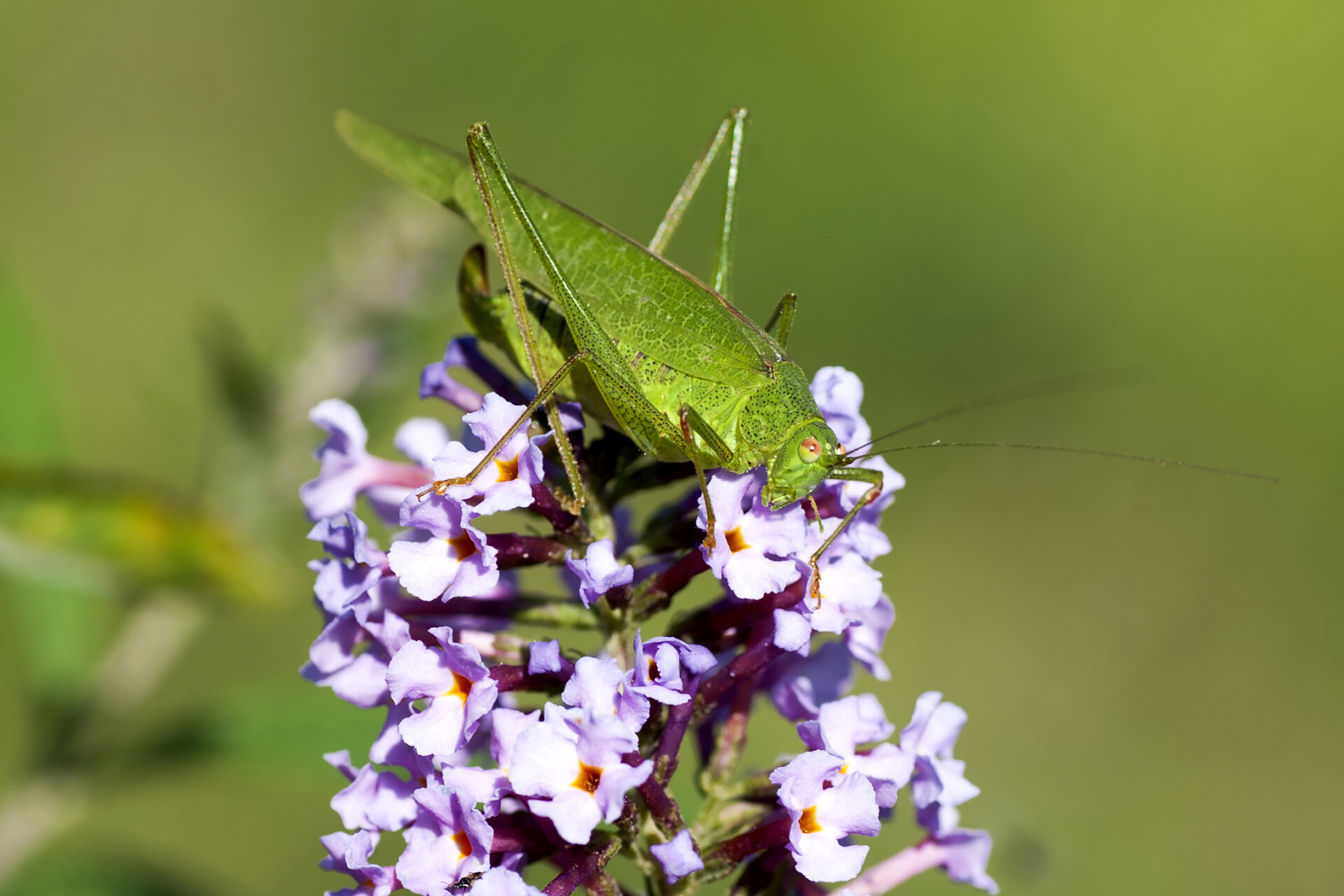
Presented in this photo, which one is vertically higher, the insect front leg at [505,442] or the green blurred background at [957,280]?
the green blurred background at [957,280]

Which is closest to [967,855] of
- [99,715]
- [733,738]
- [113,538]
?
[733,738]

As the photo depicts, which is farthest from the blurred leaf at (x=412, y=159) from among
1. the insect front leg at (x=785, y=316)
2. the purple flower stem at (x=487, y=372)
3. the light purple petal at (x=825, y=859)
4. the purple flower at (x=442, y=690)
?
the light purple petal at (x=825, y=859)

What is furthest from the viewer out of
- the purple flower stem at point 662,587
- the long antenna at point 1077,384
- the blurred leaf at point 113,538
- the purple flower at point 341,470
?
the long antenna at point 1077,384

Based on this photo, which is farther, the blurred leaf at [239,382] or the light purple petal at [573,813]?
the blurred leaf at [239,382]

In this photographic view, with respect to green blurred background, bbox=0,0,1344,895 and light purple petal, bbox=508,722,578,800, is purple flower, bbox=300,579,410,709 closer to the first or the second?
light purple petal, bbox=508,722,578,800

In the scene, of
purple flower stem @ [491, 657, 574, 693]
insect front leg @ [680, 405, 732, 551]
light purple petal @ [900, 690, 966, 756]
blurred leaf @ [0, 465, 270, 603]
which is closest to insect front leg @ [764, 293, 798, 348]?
insect front leg @ [680, 405, 732, 551]

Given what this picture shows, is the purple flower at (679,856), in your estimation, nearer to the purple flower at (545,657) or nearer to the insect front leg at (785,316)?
the purple flower at (545,657)

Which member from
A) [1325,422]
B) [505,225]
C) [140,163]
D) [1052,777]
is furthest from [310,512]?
[1325,422]

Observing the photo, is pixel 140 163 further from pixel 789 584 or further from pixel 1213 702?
pixel 1213 702

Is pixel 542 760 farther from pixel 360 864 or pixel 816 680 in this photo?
pixel 816 680
